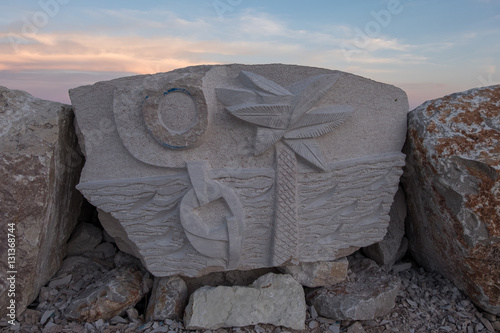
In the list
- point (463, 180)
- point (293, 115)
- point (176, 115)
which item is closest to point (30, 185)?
point (176, 115)

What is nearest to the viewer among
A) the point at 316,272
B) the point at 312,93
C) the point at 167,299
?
the point at 312,93

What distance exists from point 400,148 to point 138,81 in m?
2.04

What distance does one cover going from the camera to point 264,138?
2.70 meters

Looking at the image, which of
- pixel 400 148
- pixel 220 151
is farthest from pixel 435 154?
pixel 220 151

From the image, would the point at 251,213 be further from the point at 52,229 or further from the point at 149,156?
the point at 52,229

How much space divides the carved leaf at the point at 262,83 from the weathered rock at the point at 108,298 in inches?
68.6

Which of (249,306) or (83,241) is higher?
(83,241)

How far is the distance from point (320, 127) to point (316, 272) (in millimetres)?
1141

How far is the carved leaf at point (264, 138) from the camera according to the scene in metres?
2.70

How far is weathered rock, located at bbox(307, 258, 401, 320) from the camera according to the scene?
285cm

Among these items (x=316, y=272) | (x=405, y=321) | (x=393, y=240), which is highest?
(x=393, y=240)

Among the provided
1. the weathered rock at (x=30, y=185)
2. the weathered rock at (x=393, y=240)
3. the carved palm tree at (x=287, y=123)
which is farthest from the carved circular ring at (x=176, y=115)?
the weathered rock at (x=393, y=240)

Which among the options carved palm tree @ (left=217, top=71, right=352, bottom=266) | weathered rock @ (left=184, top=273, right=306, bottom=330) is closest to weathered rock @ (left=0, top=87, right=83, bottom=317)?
weathered rock @ (left=184, top=273, right=306, bottom=330)

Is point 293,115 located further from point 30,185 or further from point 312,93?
point 30,185
